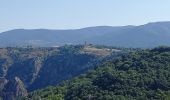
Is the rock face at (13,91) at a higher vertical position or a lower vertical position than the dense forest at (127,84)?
lower

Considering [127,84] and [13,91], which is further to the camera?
[13,91]

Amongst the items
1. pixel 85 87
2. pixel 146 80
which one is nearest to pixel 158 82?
pixel 146 80

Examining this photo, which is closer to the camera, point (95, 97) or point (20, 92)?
point (95, 97)

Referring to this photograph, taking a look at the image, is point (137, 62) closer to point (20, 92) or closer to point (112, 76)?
point (112, 76)

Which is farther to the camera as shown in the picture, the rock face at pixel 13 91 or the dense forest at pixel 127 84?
the rock face at pixel 13 91

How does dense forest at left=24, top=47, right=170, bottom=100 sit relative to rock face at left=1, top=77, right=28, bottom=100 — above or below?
above

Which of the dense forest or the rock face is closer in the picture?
the dense forest

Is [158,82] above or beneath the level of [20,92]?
above

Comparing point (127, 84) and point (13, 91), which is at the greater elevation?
point (127, 84)
